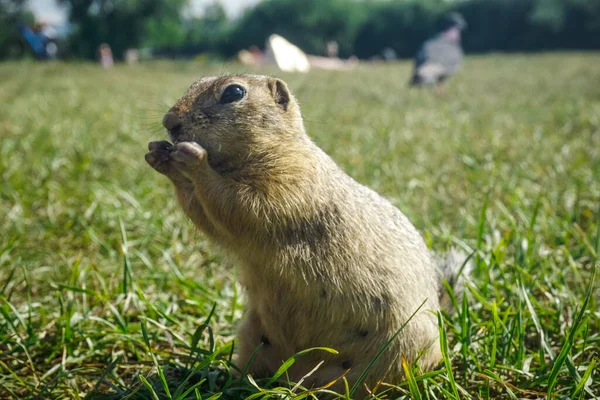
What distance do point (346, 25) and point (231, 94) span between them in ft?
131

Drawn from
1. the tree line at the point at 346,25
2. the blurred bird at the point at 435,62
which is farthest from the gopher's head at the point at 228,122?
the tree line at the point at 346,25

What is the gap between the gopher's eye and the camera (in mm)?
2492

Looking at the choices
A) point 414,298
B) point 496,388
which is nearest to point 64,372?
point 414,298

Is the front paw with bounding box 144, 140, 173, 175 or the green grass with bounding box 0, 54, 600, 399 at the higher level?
the front paw with bounding box 144, 140, 173, 175

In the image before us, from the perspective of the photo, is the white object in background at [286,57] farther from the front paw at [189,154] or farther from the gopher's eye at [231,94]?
the front paw at [189,154]

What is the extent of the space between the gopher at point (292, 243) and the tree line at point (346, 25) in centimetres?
3105

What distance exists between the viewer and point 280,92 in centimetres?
272

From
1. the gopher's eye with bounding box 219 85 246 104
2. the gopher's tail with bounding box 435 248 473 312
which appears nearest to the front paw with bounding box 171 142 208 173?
the gopher's eye with bounding box 219 85 246 104

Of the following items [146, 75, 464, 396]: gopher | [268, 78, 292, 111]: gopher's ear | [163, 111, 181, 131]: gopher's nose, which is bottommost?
[146, 75, 464, 396]: gopher

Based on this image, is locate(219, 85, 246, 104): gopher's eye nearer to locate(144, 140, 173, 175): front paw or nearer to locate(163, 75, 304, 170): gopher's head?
locate(163, 75, 304, 170): gopher's head

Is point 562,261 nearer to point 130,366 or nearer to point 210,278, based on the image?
point 210,278

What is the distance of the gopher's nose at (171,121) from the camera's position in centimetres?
241

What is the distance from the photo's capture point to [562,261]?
343cm

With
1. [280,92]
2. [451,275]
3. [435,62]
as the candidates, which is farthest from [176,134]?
[435,62]
